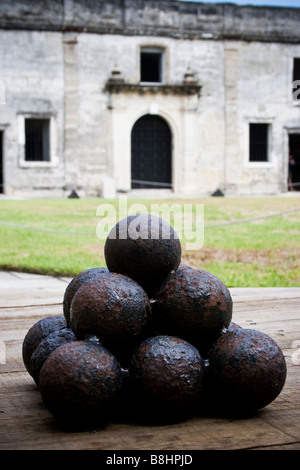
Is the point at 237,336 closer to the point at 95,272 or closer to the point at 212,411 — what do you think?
the point at 212,411

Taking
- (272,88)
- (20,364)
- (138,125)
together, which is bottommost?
(20,364)

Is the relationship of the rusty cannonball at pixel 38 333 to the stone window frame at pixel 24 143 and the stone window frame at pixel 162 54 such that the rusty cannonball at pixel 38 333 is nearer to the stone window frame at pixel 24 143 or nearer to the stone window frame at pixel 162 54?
the stone window frame at pixel 24 143

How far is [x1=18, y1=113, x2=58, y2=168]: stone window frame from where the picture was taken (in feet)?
70.2

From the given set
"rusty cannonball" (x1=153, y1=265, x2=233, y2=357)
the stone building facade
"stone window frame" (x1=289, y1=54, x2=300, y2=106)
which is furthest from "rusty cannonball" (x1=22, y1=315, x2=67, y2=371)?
"stone window frame" (x1=289, y1=54, x2=300, y2=106)

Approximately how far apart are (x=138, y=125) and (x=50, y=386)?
21051 mm

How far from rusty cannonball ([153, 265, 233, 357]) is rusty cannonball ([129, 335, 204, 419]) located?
0.11m

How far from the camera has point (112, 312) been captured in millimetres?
2217

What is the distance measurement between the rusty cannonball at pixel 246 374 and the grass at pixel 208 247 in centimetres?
393

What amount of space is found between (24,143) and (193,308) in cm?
2006

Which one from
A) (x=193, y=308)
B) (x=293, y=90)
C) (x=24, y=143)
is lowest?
(x=193, y=308)

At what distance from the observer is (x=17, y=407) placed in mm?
2307

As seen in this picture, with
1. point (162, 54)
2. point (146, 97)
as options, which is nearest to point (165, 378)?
point (146, 97)

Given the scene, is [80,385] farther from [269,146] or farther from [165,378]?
[269,146]

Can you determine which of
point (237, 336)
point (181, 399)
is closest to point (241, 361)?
point (237, 336)
